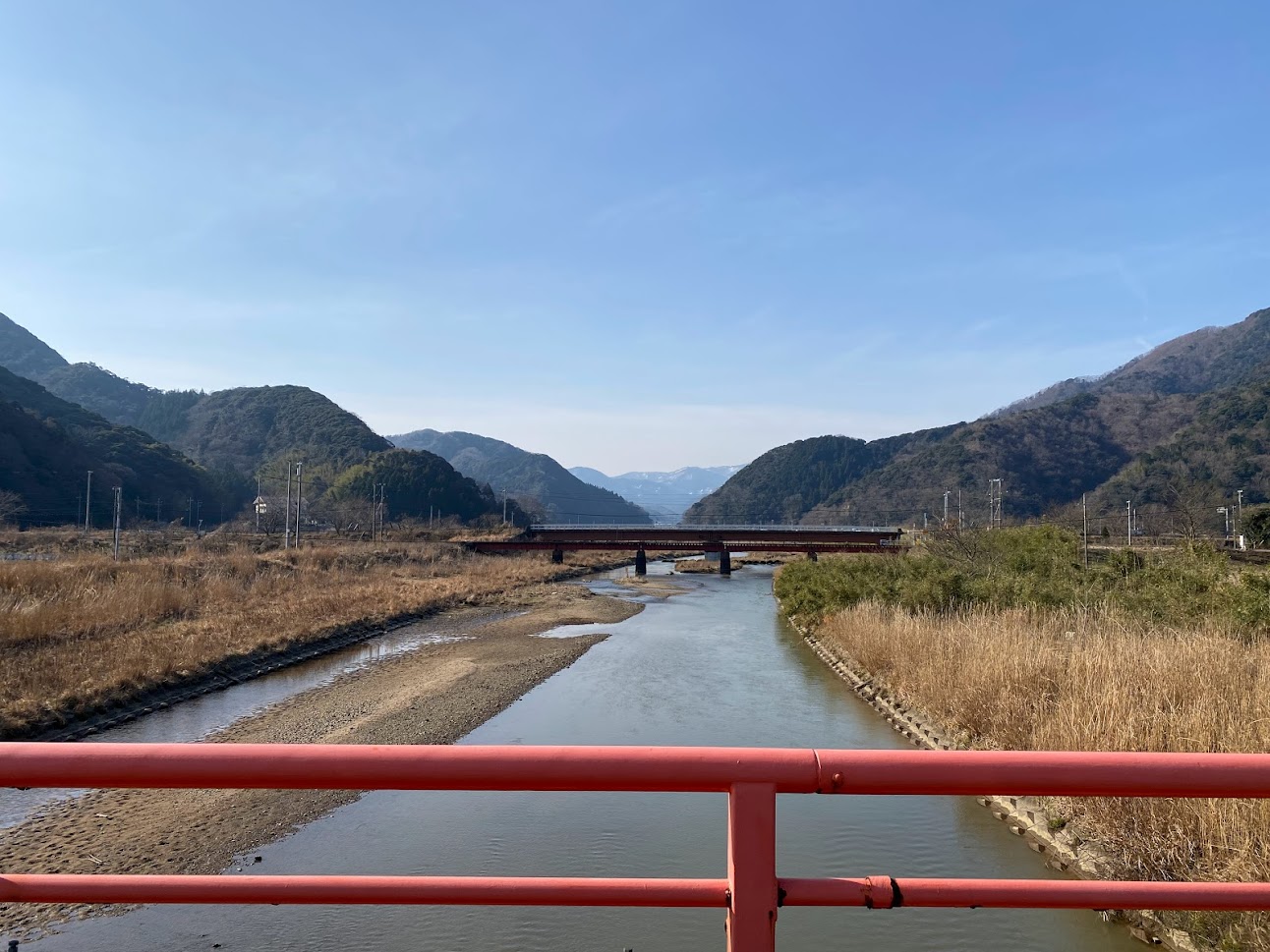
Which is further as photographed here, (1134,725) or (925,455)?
(925,455)

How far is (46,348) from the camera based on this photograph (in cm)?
19938

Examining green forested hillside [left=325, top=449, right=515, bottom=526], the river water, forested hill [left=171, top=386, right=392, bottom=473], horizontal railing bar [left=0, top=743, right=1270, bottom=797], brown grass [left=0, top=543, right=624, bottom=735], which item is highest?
forested hill [left=171, top=386, right=392, bottom=473]

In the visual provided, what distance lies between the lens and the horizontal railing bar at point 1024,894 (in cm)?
222

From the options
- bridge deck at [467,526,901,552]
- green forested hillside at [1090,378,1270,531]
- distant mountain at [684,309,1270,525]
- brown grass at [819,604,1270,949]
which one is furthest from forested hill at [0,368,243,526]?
green forested hillside at [1090,378,1270,531]

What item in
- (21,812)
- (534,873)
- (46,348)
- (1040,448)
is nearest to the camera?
(534,873)

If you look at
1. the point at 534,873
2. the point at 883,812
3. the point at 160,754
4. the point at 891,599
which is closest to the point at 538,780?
the point at 160,754

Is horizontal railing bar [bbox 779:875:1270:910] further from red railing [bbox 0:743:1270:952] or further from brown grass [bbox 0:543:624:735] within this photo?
brown grass [bbox 0:543:624:735]

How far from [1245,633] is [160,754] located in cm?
1605

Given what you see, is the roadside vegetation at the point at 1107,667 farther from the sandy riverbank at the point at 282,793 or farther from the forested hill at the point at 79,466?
the forested hill at the point at 79,466

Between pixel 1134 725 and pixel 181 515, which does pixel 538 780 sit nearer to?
pixel 1134 725

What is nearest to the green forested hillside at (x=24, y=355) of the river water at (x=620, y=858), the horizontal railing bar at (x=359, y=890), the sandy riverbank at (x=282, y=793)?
the sandy riverbank at (x=282, y=793)

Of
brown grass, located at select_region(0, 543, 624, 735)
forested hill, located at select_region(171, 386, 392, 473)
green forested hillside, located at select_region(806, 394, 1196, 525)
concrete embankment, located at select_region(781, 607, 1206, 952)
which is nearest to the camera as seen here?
concrete embankment, located at select_region(781, 607, 1206, 952)

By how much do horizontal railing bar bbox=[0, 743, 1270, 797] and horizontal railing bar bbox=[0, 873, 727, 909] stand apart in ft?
0.95

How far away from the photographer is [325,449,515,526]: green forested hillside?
12025cm
